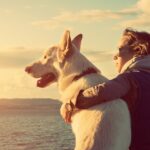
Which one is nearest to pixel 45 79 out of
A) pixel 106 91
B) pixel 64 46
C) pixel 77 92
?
pixel 64 46

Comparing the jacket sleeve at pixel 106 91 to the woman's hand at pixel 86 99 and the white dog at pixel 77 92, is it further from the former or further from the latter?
the white dog at pixel 77 92

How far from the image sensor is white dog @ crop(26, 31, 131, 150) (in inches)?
272

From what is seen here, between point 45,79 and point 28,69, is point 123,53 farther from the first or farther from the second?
point 28,69

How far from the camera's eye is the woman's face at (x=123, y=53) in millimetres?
7305

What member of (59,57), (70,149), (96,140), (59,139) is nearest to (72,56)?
(59,57)

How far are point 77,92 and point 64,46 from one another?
1070mm

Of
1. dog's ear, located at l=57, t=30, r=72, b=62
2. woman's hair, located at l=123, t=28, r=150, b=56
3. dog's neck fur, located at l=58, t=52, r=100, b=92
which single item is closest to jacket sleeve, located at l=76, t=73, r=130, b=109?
woman's hair, located at l=123, t=28, r=150, b=56

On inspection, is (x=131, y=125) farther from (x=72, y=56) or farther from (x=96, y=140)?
(x=72, y=56)

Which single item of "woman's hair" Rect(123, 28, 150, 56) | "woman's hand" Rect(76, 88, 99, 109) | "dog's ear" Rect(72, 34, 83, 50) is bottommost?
"woman's hand" Rect(76, 88, 99, 109)

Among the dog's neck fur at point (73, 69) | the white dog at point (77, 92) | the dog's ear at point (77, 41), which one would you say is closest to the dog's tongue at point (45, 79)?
the white dog at point (77, 92)

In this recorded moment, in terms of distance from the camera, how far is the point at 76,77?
25.3ft

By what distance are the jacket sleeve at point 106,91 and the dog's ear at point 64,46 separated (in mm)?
1061

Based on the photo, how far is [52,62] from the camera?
824 centimetres

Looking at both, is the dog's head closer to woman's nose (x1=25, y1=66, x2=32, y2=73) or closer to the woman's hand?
woman's nose (x1=25, y1=66, x2=32, y2=73)
